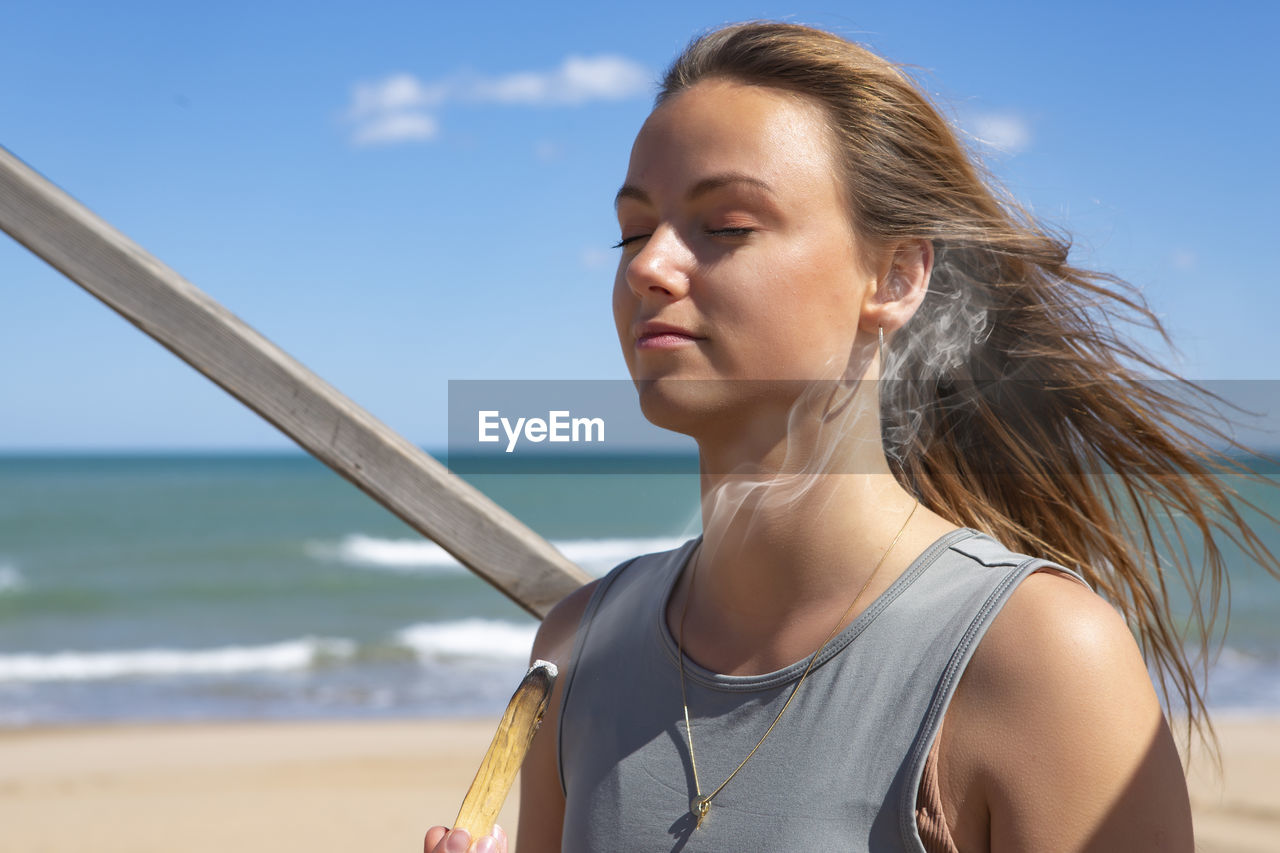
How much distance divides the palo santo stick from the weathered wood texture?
440 mm

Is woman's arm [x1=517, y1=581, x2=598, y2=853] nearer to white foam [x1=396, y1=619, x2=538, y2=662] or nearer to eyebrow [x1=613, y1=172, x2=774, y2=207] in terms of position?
eyebrow [x1=613, y1=172, x2=774, y2=207]

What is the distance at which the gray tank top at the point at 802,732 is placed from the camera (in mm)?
1060

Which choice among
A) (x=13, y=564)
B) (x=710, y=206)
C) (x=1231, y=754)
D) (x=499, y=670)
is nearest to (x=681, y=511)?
(x=710, y=206)

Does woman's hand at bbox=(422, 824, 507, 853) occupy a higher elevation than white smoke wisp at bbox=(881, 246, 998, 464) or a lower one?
lower

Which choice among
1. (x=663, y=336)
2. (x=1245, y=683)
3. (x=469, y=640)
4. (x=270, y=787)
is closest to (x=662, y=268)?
(x=663, y=336)

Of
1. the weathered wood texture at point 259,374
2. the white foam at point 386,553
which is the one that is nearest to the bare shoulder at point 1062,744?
the weathered wood texture at point 259,374

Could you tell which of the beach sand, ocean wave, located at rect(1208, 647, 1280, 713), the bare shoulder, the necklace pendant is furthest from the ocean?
the beach sand

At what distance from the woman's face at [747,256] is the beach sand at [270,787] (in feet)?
14.9

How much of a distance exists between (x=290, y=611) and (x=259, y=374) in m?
12.8

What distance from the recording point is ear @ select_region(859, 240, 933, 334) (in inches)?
48.5

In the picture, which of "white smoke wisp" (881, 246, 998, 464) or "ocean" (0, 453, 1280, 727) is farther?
"ocean" (0, 453, 1280, 727)

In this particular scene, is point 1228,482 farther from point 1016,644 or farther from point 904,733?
point 904,733

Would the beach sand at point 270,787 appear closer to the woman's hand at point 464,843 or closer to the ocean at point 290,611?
the ocean at point 290,611

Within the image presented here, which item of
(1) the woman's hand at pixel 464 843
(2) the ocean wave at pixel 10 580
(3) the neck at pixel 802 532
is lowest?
(1) the woman's hand at pixel 464 843
